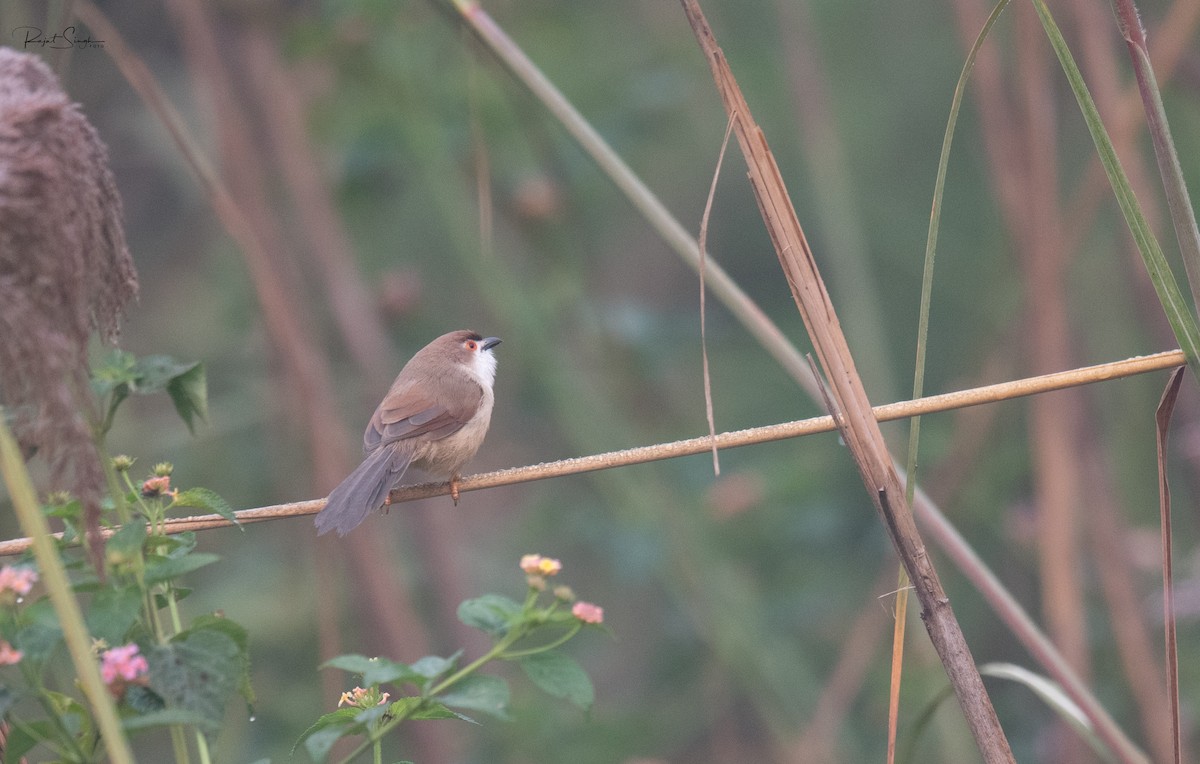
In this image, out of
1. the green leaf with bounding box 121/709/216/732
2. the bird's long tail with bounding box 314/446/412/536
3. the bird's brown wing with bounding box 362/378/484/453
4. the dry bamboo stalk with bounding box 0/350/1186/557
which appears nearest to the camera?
the green leaf with bounding box 121/709/216/732

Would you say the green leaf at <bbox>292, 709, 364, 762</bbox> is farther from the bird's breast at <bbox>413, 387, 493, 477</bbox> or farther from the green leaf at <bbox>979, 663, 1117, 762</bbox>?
the bird's breast at <bbox>413, 387, 493, 477</bbox>

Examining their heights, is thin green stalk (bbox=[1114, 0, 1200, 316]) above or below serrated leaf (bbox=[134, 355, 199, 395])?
above

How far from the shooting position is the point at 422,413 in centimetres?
368

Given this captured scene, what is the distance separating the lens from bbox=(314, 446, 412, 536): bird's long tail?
9.26ft

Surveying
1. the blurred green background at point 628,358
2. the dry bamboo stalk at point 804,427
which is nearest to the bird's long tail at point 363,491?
the dry bamboo stalk at point 804,427

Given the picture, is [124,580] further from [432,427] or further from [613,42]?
[613,42]

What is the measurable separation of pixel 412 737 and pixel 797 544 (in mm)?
2047

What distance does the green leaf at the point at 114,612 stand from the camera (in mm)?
1352

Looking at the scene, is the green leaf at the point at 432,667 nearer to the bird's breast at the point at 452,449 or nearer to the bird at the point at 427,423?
the bird at the point at 427,423

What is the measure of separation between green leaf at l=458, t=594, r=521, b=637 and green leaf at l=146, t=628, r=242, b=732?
34 cm

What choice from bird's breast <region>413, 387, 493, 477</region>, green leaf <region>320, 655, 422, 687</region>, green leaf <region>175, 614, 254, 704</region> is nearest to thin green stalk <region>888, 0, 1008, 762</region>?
green leaf <region>320, 655, 422, 687</region>

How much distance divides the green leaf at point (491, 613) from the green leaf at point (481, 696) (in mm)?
86

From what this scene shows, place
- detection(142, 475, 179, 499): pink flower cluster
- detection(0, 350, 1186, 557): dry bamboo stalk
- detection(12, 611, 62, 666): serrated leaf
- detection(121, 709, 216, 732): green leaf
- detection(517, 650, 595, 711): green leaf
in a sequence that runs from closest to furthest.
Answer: detection(121, 709, 216, 732): green leaf → detection(12, 611, 62, 666): serrated leaf → detection(517, 650, 595, 711): green leaf → detection(142, 475, 179, 499): pink flower cluster → detection(0, 350, 1186, 557): dry bamboo stalk

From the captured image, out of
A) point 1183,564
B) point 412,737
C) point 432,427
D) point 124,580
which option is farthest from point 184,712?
point 1183,564
